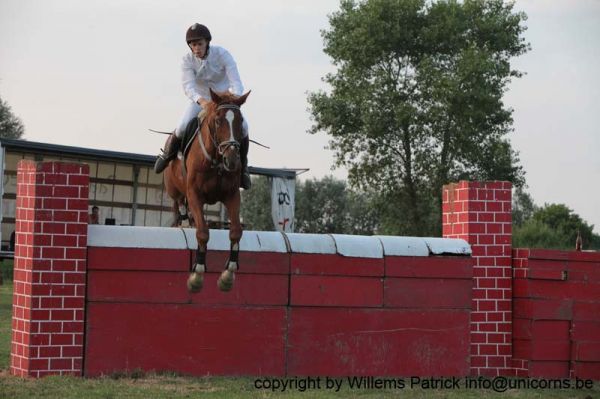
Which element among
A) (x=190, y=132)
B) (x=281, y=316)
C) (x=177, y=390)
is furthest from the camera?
(x=281, y=316)

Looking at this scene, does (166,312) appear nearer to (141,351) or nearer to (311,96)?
(141,351)

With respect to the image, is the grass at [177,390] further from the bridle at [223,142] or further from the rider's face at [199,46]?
the rider's face at [199,46]

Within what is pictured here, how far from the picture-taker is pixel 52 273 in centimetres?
1017

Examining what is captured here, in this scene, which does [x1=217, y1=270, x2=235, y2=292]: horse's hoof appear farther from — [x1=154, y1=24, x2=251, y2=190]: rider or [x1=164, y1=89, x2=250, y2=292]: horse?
[x1=154, y1=24, x2=251, y2=190]: rider

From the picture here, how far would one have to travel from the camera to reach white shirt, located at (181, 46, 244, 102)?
10.7 meters

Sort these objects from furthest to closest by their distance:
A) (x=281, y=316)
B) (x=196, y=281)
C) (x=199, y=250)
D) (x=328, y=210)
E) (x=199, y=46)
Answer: (x=328, y=210) → (x=281, y=316) → (x=199, y=46) → (x=199, y=250) → (x=196, y=281)

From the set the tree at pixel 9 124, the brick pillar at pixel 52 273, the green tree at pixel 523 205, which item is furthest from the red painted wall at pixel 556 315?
the green tree at pixel 523 205

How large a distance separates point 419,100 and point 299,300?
3196 cm

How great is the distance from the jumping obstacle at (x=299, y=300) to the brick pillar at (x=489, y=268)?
2cm

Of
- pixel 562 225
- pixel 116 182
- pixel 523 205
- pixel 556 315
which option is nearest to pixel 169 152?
pixel 556 315

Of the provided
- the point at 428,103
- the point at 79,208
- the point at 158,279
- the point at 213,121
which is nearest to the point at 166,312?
the point at 158,279

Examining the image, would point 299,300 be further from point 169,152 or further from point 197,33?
point 197,33

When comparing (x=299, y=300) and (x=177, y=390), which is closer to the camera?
(x=177, y=390)

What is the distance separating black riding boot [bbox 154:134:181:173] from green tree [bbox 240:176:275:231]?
53948mm
